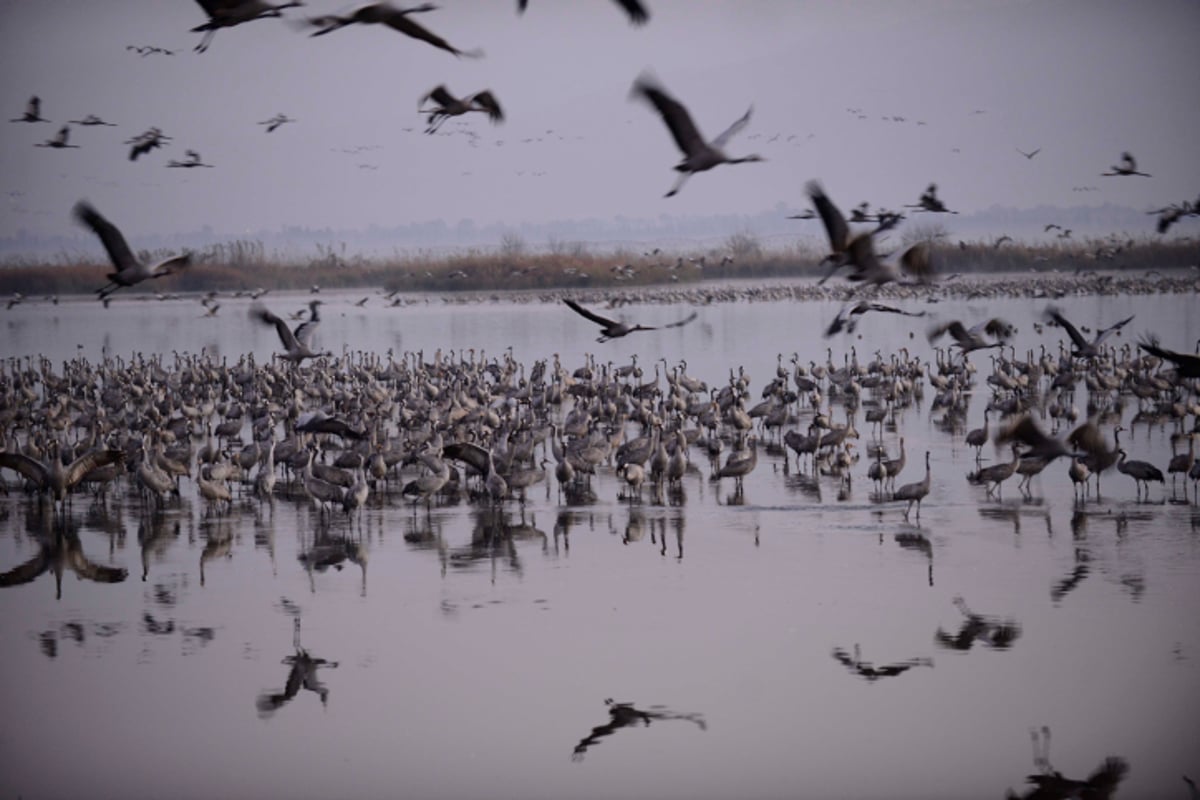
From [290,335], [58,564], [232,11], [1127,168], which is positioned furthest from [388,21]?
[1127,168]

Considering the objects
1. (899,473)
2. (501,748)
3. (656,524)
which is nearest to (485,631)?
(501,748)

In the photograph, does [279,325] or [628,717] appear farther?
[279,325]

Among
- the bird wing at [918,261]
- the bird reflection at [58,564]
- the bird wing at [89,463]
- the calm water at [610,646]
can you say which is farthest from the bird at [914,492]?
the bird wing at [89,463]

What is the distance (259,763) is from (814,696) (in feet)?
9.75

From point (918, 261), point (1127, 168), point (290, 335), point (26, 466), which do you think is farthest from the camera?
point (1127, 168)

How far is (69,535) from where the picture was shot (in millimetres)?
12961

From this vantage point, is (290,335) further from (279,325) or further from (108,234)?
(108,234)

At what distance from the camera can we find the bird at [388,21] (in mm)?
9773

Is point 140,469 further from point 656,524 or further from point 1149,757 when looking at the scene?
point 1149,757

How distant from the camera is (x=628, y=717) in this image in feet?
27.8

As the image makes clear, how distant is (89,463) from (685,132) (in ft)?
20.1

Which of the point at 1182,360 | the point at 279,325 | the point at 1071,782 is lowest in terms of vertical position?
the point at 1071,782

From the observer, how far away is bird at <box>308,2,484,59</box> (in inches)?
385

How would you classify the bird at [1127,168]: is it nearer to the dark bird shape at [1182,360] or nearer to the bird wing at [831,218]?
the bird wing at [831,218]
